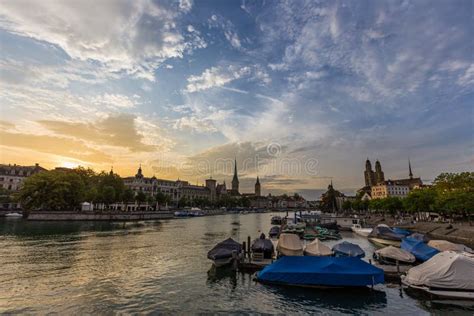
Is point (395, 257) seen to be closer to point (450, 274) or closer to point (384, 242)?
point (450, 274)

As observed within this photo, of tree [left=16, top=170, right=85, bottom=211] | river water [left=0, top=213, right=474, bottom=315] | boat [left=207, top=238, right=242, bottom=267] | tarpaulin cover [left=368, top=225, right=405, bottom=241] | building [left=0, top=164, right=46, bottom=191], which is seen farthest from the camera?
building [left=0, top=164, right=46, bottom=191]

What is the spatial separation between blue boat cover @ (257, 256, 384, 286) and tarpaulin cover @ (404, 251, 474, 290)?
9.68ft

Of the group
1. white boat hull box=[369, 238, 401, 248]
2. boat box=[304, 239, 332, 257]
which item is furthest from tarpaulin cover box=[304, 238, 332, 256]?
white boat hull box=[369, 238, 401, 248]

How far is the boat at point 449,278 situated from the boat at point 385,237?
29.7m

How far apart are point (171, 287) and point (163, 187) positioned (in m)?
175

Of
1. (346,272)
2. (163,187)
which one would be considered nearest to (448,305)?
(346,272)

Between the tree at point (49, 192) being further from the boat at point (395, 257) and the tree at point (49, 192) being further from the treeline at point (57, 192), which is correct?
the boat at point (395, 257)

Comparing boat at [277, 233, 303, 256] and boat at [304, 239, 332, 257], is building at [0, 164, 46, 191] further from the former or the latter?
boat at [304, 239, 332, 257]

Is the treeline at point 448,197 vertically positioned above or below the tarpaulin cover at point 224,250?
above

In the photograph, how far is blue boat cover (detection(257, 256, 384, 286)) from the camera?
20.7 metres

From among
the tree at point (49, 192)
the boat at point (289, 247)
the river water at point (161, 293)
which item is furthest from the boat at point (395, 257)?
the tree at point (49, 192)

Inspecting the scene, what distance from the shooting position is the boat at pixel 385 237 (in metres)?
47.9

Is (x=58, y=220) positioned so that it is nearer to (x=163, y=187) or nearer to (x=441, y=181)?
(x=163, y=187)

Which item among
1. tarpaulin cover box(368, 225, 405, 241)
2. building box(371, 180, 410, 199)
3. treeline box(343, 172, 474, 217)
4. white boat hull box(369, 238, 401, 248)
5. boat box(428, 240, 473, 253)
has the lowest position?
white boat hull box(369, 238, 401, 248)
